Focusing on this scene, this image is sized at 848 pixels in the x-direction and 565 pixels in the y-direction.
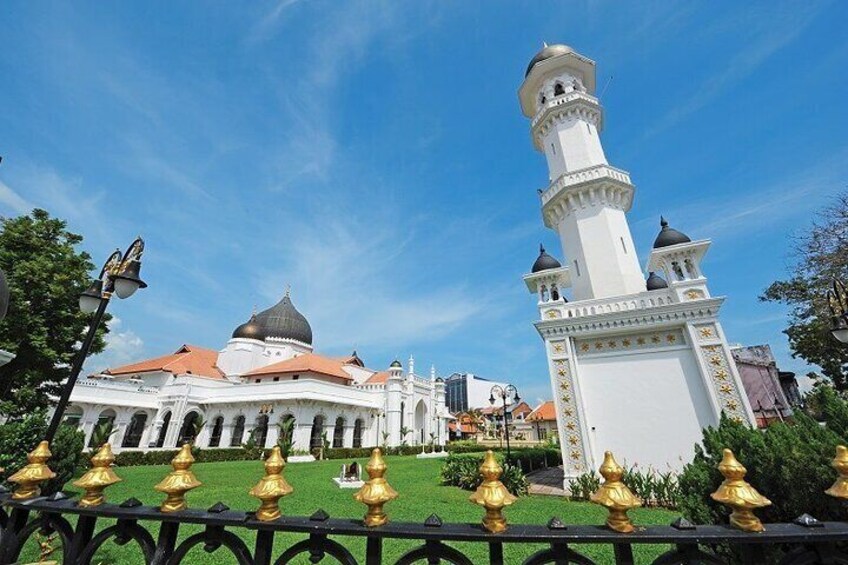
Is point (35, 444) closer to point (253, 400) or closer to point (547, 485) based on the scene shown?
point (547, 485)

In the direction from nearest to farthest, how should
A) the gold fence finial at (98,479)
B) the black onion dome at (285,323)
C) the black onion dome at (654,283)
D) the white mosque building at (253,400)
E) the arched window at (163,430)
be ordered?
1. the gold fence finial at (98,479)
2. the black onion dome at (654,283)
3. the white mosque building at (253,400)
4. the arched window at (163,430)
5. the black onion dome at (285,323)

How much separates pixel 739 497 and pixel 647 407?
11274 mm

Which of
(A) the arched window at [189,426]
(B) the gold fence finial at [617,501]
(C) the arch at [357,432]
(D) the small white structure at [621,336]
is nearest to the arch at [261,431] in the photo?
(A) the arched window at [189,426]

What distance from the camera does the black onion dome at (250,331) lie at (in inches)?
1470

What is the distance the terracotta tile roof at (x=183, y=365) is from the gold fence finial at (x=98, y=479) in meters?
35.6

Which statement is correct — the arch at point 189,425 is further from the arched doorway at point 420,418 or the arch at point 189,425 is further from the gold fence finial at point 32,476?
the gold fence finial at point 32,476

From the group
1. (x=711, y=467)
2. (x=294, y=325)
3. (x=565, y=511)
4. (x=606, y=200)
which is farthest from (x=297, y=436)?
(x=711, y=467)

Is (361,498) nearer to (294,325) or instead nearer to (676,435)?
(676,435)

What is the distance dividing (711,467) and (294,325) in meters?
39.9

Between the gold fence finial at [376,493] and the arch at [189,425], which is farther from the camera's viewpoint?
the arch at [189,425]

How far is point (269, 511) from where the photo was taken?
171 centimetres

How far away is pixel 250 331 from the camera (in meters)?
37.5

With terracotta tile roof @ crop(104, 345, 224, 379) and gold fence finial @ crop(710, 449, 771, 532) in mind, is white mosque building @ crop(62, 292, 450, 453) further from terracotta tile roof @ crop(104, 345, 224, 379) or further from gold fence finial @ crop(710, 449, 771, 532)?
gold fence finial @ crop(710, 449, 771, 532)

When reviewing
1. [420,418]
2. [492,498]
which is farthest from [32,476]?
[420,418]
